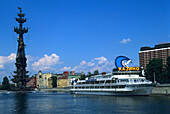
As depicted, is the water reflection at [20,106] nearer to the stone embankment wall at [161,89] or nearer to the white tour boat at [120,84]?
the white tour boat at [120,84]

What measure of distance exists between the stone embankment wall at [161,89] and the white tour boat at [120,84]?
228 inches

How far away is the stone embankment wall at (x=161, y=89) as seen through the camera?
340 feet

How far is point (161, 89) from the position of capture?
107938mm

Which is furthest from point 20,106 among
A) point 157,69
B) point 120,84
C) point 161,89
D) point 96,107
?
point 157,69

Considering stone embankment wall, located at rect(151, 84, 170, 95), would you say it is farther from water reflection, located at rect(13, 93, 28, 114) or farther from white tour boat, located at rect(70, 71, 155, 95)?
water reflection, located at rect(13, 93, 28, 114)

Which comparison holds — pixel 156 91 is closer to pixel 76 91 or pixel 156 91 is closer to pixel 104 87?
pixel 104 87

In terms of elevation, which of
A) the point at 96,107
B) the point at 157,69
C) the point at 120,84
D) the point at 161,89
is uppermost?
Answer: the point at 157,69

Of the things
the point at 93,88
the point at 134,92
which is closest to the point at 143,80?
the point at 134,92

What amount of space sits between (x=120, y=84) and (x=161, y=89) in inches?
677

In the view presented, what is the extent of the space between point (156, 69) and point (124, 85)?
36.3m

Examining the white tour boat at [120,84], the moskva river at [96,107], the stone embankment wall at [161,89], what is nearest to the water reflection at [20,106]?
the moskva river at [96,107]

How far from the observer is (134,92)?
336ft

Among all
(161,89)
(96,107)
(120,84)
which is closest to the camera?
(96,107)

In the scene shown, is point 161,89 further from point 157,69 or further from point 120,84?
point 157,69
